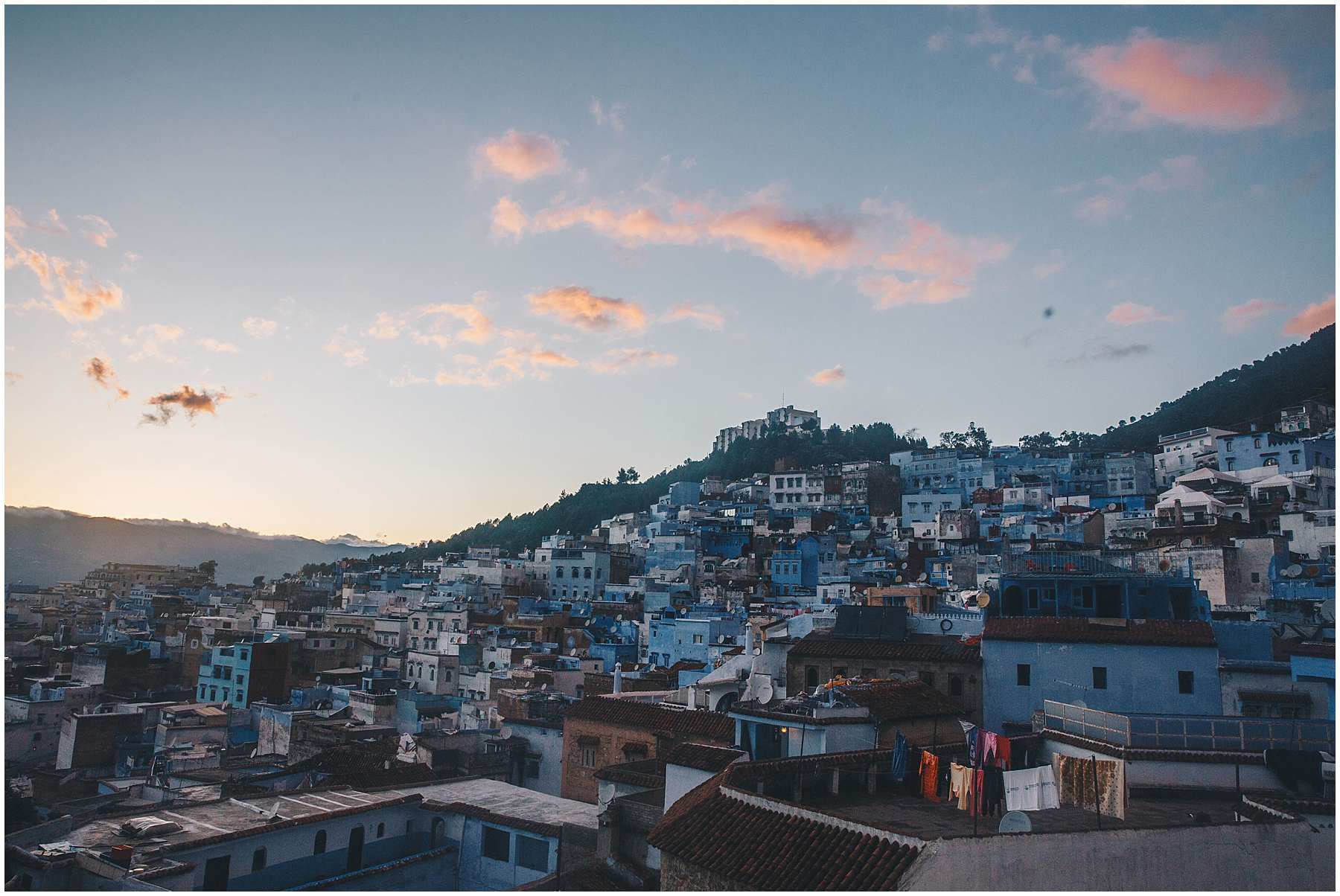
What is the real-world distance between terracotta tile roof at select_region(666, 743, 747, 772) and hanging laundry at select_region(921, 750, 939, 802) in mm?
2274

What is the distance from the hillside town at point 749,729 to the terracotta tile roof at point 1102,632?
0.06 meters

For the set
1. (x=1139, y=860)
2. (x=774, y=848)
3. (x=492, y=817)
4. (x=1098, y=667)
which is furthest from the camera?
(x=492, y=817)

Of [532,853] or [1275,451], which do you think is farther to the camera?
[1275,451]

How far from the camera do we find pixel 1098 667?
13711 mm

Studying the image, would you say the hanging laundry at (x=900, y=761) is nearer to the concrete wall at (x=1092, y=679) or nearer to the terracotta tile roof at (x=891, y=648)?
the concrete wall at (x=1092, y=679)

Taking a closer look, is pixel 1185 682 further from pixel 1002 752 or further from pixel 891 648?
pixel 1002 752

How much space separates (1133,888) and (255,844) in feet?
35.0

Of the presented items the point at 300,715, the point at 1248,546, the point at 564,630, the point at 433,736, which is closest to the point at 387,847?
the point at 433,736

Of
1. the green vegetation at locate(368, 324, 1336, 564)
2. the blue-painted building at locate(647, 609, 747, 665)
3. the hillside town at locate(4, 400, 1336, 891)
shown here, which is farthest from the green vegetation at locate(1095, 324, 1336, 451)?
the blue-painted building at locate(647, 609, 747, 665)

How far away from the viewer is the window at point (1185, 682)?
13.2 m

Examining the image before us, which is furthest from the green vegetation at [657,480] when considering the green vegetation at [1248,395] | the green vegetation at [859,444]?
the green vegetation at [1248,395]

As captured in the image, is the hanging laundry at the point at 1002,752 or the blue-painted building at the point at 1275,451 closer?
the hanging laundry at the point at 1002,752

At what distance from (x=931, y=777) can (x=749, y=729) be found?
8.60ft

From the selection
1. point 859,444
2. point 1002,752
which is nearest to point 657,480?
point 859,444
